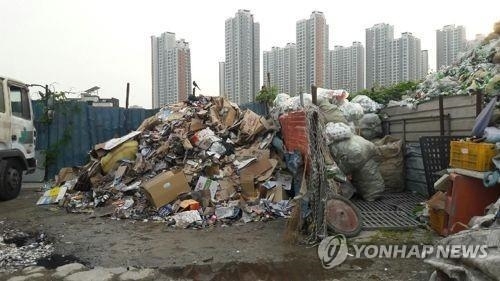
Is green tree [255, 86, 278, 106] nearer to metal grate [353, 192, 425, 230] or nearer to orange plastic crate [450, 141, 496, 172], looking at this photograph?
metal grate [353, 192, 425, 230]

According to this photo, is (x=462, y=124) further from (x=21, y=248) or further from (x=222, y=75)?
(x=222, y=75)

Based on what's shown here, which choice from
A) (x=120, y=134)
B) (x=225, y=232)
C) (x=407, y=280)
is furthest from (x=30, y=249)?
(x=120, y=134)

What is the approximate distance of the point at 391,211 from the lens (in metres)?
6.02

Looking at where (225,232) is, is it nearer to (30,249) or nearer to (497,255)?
(30,249)

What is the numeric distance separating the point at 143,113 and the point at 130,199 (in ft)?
15.4

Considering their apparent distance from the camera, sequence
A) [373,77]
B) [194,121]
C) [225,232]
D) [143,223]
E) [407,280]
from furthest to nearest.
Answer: [373,77], [194,121], [143,223], [225,232], [407,280]

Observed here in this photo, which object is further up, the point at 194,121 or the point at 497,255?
the point at 194,121

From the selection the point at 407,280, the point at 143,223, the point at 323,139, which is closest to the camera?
the point at 407,280

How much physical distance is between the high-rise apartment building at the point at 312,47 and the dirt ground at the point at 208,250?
1243 cm

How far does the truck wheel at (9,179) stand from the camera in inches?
300

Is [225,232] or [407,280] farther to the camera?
[225,232]

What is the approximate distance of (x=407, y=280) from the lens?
3670mm

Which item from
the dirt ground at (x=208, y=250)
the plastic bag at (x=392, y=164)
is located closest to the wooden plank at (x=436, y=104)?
the plastic bag at (x=392, y=164)

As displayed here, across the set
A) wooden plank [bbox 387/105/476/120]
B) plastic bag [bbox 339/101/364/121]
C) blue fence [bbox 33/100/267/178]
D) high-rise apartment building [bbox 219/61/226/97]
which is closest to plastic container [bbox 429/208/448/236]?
wooden plank [bbox 387/105/476/120]
